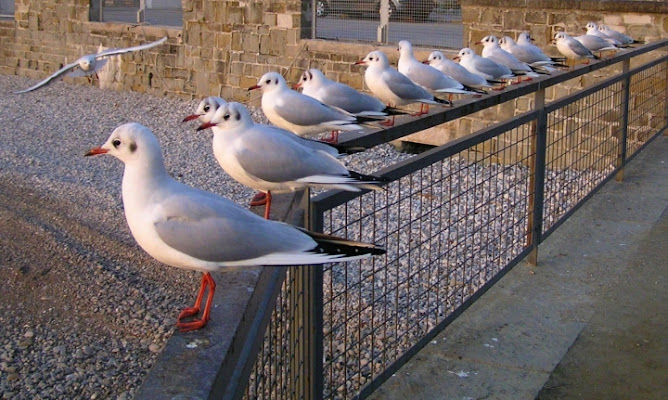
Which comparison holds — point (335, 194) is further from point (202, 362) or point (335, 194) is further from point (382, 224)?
point (382, 224)

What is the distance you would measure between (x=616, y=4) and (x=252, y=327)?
28.6 feet

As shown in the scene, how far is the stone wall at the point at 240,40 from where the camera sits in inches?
408

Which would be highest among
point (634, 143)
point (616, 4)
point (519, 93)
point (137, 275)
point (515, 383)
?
point (616, 4)

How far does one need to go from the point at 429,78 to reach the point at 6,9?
1735 cm

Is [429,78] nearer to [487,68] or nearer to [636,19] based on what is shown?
[487,68]

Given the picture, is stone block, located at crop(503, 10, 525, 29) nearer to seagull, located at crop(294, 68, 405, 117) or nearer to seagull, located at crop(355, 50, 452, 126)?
seagull, located at crop(355, 50, 452, 126)

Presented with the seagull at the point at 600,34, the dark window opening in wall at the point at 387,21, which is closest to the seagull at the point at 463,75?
the seagull at the point at 600,34

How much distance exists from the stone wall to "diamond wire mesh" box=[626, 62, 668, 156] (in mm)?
609

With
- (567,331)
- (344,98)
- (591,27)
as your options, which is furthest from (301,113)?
(591,27)

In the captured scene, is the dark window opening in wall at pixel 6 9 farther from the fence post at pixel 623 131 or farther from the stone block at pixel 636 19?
the fence post at pixel 623 131

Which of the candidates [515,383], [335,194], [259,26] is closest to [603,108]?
[515,383]

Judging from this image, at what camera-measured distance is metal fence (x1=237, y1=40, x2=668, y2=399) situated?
116 inches

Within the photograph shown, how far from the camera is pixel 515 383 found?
3826mm

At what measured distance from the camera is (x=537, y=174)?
17.0 feet
